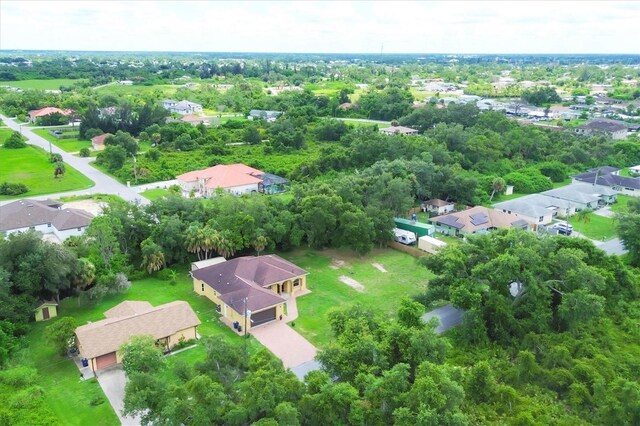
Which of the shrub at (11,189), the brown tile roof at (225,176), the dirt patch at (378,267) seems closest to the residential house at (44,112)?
the shrub at (11,189)

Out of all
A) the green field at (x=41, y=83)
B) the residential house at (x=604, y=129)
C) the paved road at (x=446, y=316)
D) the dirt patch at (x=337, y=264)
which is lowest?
the dirt patch at (x=337, y=264)

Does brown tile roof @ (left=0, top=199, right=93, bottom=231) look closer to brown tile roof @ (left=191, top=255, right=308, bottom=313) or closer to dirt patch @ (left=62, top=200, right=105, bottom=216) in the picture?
dirt patch @ (left=62, top=200, right=105, bottom=216)

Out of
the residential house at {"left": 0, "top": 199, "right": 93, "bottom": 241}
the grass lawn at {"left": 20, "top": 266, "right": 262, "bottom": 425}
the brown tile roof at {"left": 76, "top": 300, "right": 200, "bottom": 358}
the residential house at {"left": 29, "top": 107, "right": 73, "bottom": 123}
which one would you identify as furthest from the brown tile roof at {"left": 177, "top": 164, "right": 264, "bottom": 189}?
the residential house at {"left": 29, "top": 107, "right": 73, "bottom": 123}

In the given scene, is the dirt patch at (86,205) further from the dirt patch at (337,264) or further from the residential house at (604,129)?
the residential house at (604,129)

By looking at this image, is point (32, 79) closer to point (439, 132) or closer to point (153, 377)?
point (439, 132)

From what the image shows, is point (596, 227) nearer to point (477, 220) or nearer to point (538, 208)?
point (538, 208)

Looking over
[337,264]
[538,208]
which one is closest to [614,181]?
[538,208]
